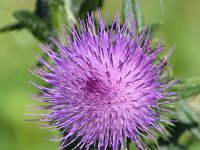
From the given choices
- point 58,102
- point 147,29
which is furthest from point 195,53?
point 58,102

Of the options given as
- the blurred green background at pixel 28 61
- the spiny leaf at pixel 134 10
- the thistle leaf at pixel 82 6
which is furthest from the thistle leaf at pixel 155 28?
the blurred green background at pixel 28 61

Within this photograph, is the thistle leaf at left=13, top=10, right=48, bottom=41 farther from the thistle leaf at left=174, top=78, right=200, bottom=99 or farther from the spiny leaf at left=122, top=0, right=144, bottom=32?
the thistle leaf at left=174, top=78, right=200, bottom=99

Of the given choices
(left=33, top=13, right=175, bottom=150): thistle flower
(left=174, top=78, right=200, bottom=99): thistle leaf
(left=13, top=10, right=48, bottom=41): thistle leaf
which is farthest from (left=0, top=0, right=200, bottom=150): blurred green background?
(left=33, top=13, right=175, bottom=150): thistle flower

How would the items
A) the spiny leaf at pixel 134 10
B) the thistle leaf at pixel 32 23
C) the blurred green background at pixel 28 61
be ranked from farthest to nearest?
the blurred green background at pixel 28 61 → the thistle leaf at pixel 32 23 → the spiny leaf at pixel 134 10

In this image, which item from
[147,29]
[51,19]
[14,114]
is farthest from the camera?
[14,114]

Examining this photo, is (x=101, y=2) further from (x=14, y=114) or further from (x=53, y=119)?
(x=14, y=114)

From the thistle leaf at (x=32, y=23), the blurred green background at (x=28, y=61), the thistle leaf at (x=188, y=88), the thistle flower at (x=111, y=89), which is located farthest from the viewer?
the blurred green background at (x=28, y=61)

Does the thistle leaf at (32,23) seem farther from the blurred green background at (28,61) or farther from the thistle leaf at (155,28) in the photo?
the blurred green background at (28,61)
